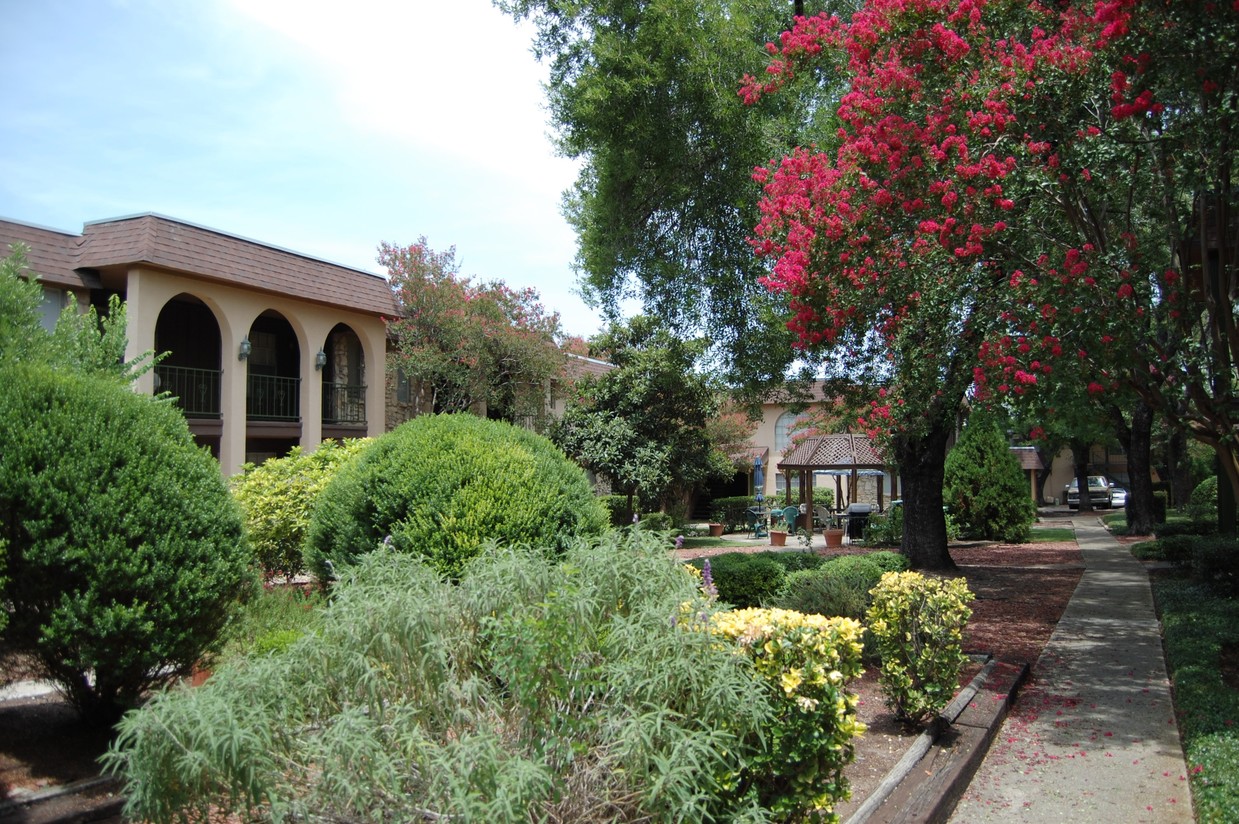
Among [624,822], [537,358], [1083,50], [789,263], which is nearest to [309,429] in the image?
[537,358]

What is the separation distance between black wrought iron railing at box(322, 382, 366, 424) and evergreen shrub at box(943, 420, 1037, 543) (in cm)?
1484

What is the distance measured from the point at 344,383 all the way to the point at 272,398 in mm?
1839

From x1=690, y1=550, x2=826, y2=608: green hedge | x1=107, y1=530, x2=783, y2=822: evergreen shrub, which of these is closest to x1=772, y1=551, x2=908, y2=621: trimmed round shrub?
x1=690, y1=550, x2=826, y2=608: green hedge

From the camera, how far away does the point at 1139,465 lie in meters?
23.8

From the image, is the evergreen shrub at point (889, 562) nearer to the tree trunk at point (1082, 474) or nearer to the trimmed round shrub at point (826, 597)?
the trimmed round shrub at point (826, 597)

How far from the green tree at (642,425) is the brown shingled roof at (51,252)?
11236mm

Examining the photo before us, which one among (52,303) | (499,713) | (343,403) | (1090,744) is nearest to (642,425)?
(343,403)

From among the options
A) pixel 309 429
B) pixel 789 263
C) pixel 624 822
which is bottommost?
pixel 624 822

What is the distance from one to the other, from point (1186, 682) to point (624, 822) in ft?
19.9

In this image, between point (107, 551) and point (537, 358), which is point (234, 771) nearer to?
point (107, 551)

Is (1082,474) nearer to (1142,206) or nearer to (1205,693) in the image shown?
(1142,206)

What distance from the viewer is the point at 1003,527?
22734 millimetres

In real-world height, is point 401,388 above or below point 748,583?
above

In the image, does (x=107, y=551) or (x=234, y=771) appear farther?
(x=107, y=551)
